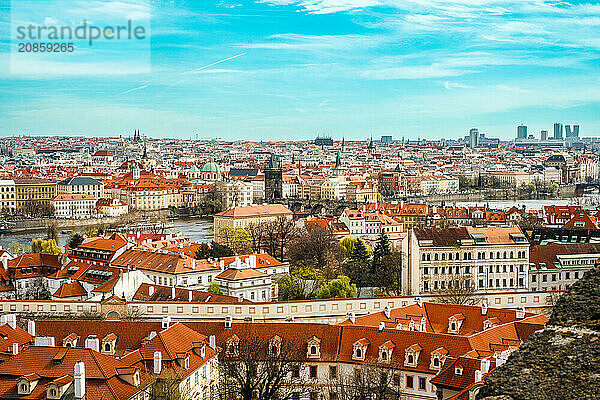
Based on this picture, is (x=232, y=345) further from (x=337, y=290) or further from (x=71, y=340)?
(x=337, y=290)

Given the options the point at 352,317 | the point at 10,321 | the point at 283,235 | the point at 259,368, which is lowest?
the point at 259,368

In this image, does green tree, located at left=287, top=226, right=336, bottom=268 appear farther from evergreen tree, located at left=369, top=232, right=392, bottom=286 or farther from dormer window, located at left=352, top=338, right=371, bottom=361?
dormer window, located at left=352, top=338, right=371, bottom=361

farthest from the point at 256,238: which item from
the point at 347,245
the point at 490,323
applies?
Answer: the point at 490,323

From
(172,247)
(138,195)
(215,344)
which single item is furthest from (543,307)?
(138,195)

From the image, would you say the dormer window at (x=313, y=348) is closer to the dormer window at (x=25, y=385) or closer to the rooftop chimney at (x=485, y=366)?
the rooftop chimney at (x=485, y=366)

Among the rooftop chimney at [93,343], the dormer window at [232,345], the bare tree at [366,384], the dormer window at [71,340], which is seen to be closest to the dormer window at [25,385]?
the rooftop chimney at [93,343]

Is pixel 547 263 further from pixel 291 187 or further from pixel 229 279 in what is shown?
pixel 291 187

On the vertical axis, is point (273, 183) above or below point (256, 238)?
above
